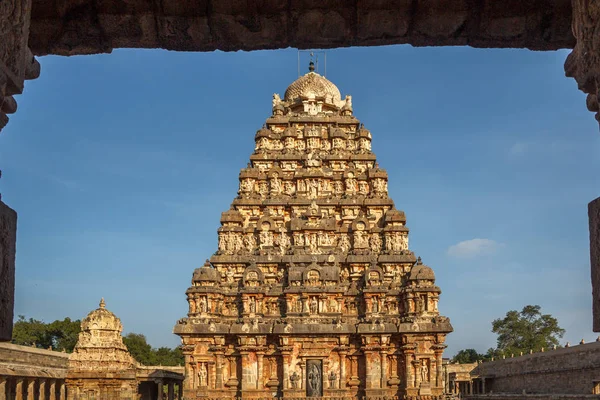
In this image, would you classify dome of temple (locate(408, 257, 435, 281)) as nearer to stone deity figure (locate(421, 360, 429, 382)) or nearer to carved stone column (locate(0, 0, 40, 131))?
stone deity figure (locate(421, 360, 429, 382))

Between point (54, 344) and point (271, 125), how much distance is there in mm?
35974

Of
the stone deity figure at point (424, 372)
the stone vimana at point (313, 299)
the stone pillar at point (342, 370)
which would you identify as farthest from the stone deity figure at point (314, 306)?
the stone deity figure at point (424, 372)

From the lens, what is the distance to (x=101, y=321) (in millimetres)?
32281

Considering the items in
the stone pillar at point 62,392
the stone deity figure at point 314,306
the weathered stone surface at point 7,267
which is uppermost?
the stone deity figure at point 314,306

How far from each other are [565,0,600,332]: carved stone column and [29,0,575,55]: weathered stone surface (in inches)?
28.1

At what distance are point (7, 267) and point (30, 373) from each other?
2654 cm

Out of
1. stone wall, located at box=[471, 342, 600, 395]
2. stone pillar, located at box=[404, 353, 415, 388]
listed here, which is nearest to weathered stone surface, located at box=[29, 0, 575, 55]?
stone wall, located at box=[471, 342, 600, 395]

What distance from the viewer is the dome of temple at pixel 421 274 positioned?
3192 cm

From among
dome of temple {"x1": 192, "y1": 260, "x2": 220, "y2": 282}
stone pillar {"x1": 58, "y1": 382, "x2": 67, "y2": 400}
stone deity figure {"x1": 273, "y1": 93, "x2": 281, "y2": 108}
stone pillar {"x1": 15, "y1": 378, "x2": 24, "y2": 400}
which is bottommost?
stone pillar {"x1": 58, "y1": 382, "x2": 67, "y2": 400}

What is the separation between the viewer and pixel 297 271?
3253 cm

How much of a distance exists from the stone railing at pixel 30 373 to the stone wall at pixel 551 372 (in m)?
23.0

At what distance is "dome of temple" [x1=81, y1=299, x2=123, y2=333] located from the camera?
106 feet

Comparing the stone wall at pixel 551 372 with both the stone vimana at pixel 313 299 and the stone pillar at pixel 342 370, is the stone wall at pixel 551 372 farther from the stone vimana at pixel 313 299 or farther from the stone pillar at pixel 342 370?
the stone pillar at pixel 342 370

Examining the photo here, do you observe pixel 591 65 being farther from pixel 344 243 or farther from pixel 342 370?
pixel 344 243
